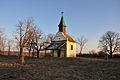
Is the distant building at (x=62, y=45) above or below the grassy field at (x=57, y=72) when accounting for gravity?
above

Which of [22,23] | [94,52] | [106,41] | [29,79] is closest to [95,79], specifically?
[29,79]

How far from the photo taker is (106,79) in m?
7.68

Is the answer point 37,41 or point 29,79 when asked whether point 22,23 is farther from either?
point 29,79

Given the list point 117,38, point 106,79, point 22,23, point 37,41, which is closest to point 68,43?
point 37,41

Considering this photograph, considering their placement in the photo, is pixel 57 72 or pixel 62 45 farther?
pixel 62 45

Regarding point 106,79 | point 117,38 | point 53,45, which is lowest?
point 106,79

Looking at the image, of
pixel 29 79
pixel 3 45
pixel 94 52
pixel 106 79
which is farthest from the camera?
pixel 94 52

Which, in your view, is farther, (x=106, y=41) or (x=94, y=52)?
(x=94, y=52)

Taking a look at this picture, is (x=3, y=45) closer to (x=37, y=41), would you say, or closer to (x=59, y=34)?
(x=37, y=41)

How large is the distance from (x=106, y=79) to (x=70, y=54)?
26.0 m

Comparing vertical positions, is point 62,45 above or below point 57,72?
above

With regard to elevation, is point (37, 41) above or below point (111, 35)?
below

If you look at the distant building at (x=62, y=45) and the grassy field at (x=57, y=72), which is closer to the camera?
the grassy field at (x=57, y=72)

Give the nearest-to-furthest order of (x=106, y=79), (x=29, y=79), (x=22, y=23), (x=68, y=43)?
(x=29, y=79) < (x=106, y=79) < (x=22, y=23) < (x=68, y=43)
